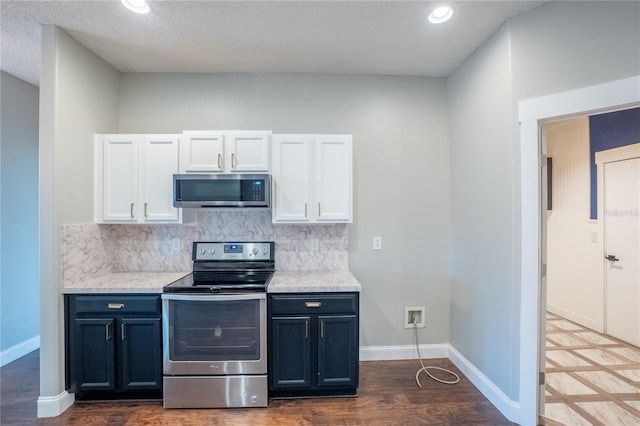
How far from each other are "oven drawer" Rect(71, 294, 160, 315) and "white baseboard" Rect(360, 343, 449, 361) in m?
1.97

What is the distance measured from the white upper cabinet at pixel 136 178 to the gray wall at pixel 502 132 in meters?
2.60

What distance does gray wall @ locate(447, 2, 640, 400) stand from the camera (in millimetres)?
1781

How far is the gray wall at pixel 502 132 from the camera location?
178cm

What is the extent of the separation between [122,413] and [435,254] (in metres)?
2.97

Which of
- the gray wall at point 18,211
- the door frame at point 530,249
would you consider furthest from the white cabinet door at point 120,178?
the door frame at point 530,249

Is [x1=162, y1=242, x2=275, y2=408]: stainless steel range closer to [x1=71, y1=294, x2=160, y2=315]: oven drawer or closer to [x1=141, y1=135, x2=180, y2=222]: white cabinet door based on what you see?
[x1=71, y1=294, x2=160, y2=315]: oven drawer

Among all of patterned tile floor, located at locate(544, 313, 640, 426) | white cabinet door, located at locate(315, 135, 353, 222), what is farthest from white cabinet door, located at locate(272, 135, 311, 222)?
patterned tile floor, located at locate(544, 313, 640, 426)

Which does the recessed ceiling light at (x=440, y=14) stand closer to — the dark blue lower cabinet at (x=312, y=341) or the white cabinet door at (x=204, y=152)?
the white cabinet door at (x=204, y=152)

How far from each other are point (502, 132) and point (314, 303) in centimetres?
193

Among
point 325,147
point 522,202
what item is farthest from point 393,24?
point 522,202

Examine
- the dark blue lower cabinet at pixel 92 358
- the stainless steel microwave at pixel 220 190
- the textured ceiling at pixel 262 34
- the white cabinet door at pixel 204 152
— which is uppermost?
A: the textured ceiling at pixel 262 34

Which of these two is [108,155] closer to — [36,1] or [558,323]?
[36,1]

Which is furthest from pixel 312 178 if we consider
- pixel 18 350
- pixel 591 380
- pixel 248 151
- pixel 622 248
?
pixel 622 248

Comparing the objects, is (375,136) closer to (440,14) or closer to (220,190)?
(440,14)
